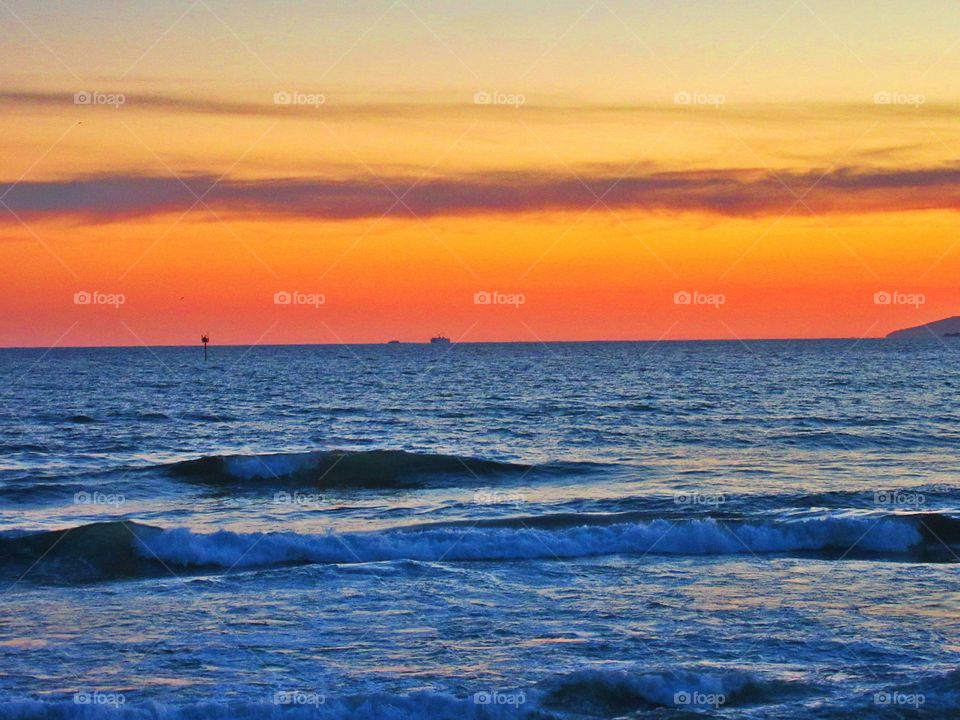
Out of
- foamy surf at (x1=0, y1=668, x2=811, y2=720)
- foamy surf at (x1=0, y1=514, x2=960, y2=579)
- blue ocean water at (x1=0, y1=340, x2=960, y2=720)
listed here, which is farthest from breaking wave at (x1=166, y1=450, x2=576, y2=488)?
foamy surf at (x1=0, y1=668, x2=811, y2=720)

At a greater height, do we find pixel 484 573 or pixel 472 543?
pixel 472 543

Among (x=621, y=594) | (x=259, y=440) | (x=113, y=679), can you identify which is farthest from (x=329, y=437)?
(x=113, y=679)

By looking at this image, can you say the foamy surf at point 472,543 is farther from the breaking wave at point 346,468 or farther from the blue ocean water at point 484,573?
the breaking wave at point 346,468

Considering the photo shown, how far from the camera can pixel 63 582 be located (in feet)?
58.2

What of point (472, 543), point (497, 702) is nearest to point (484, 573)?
point (472, 543)

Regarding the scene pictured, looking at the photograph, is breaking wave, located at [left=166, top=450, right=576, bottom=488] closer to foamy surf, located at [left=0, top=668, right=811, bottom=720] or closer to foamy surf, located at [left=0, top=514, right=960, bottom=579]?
foamy surf, located at [left=0, top=514, right=960, bottom=579]

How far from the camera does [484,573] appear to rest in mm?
17953

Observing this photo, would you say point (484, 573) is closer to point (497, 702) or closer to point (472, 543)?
point (472, 543)

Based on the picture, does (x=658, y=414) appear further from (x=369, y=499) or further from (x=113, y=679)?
(x=113, y=679)

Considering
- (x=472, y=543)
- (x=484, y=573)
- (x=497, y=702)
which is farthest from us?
(x=472, y=543)

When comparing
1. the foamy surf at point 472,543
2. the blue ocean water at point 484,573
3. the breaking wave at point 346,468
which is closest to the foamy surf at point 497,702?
the blue ocean water at point 484,573

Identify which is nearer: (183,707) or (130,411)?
(183,707)

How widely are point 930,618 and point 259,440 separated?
3151cm

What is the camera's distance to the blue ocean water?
1173 cm
